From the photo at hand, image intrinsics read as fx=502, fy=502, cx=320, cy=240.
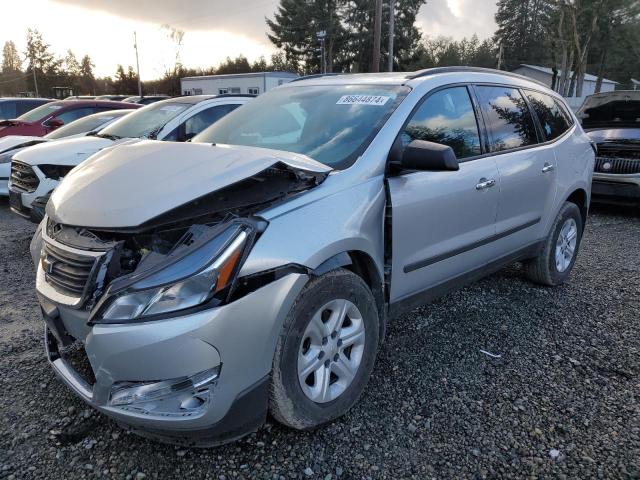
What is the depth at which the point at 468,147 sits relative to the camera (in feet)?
11.0

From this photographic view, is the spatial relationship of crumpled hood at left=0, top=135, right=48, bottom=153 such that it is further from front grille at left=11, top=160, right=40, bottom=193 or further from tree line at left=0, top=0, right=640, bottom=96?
tree line at left=0, top=0, right=640, bottom=96

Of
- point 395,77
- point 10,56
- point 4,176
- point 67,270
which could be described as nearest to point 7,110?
point 4,176

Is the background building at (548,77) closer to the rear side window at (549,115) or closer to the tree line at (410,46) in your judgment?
the tree line at (410,46)

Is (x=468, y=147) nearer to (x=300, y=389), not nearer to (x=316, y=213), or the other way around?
(x=316, y=213)

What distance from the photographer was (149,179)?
2.29 m

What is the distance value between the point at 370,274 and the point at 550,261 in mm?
2376

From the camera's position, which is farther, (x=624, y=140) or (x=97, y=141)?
(x=624, y=140)

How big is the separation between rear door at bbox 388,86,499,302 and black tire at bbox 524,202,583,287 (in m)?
0.98

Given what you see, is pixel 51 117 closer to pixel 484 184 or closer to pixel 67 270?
pixel 67 270

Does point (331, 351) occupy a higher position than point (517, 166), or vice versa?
point (517, 166)

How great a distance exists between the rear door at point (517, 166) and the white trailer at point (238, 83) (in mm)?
27232

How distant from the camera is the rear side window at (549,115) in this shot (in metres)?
4.14

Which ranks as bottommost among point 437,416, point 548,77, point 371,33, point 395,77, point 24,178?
point 437,416

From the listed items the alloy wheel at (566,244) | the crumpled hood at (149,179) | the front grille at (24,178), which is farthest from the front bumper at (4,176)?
the alloy wheel at (566,244)
